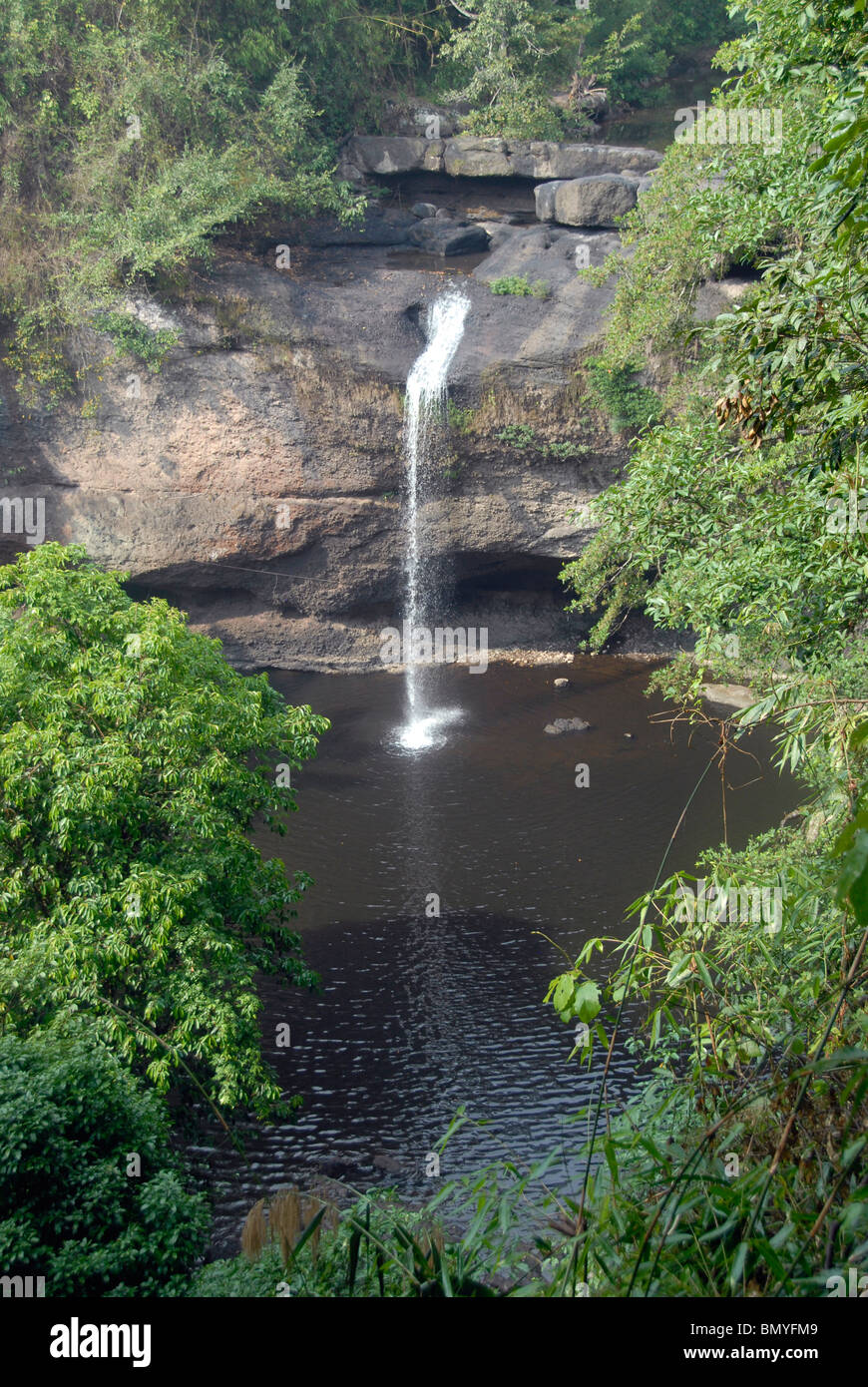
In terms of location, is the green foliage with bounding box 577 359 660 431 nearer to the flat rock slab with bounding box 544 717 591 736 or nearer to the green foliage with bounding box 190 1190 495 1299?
the flat rock slab with bounding box 544 717 591 736

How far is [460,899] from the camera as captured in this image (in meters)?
14.7

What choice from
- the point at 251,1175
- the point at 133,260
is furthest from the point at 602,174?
the point at 251,1175

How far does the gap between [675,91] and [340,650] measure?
2455 centimetres

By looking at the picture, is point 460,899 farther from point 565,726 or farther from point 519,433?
point 519,433

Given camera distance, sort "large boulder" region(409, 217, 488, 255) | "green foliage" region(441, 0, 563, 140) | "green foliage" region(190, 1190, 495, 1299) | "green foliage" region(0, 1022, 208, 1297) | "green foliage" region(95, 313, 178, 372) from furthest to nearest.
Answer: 1. "green foliage" region(441, 0, 563, 140)
2. "large boulder" region(409, 217, 488, 255)
3. "green foliage" region(95, 313, 178, 372)
4. "green foliage" region(0, 1022, 208, 1297)
5. "green foliage" region(190, 1190, 495, 1299)

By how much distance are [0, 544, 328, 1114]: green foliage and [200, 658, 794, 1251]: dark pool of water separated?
1.57 m

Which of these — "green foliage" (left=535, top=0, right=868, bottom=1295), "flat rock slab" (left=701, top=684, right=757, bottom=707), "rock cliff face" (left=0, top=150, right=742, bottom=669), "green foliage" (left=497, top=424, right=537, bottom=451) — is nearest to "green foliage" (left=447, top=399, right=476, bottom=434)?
"rock cliff face" (left=0, top=150, right=742, bottom=669)

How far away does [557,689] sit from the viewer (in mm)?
23438

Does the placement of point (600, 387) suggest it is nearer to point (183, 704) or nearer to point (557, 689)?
point (557, 689)

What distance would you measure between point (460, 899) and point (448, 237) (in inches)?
744

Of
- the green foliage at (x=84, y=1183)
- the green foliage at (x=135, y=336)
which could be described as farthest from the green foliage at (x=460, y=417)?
the green foliage at (x=84, y=1183)

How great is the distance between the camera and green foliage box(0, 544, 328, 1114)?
8.61 m
